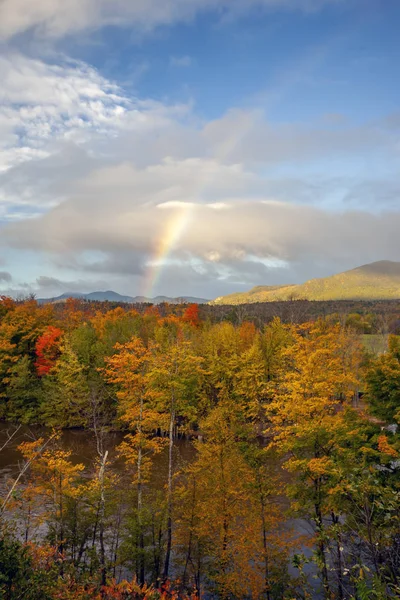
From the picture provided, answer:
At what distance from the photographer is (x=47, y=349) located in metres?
64.3

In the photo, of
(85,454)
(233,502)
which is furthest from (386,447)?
(85,454)

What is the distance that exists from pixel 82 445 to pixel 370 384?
42.2 metres

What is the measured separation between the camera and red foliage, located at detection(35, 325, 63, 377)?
64125 mm

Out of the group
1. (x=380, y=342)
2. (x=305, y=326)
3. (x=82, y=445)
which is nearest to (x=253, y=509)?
(x=305, y=326)

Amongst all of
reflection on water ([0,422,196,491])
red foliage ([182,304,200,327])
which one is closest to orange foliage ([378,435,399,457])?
reflection on water ([0,422,196,491])

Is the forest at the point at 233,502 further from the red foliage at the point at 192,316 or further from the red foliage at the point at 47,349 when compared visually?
the red foliage at the point at 192,316

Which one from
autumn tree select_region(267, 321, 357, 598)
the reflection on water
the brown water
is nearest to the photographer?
autumn tree select_region(267, 321, 357, 598)

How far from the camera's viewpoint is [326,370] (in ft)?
81.0

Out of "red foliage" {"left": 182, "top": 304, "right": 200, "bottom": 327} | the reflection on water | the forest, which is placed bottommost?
the reflection on water

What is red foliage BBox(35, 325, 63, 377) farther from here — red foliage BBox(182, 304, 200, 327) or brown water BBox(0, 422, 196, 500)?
red foliage BBox(182, 304, 200, 327)

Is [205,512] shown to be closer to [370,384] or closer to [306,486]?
[306,486]

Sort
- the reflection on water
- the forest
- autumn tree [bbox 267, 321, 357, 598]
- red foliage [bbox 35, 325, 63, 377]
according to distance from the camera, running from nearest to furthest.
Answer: the forest < autumn tree [bbox 267, 321, 357, 598] < the reflection on water < red foliage [bbox 35, 325, 63, 377]

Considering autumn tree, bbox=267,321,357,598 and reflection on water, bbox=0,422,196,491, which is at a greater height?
autumn tree, bbox=267,321,357,598

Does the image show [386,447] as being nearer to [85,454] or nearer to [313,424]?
[313,424]
